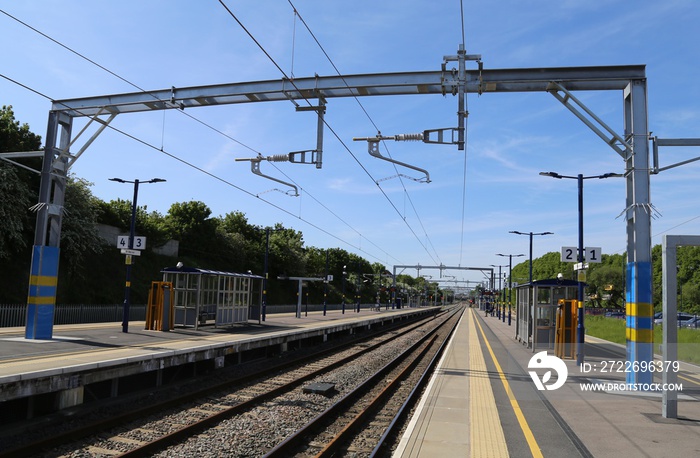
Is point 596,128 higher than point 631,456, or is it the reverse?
point 596,128

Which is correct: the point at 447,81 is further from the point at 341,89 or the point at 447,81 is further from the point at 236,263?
the point at 236,263

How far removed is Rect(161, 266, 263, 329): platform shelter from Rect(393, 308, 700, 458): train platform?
38.5 feet

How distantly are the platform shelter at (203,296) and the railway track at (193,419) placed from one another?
8.60 meters

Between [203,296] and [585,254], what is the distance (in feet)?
49.1

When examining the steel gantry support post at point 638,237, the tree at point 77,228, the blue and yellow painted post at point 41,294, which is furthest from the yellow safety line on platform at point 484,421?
the tree at point 77,228

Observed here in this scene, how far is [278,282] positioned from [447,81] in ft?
Result: 202

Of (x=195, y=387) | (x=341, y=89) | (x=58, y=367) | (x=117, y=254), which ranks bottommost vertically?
(x=195, y=387)

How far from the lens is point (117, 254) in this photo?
44.1 metres

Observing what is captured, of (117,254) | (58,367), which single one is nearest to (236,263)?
(117,254)

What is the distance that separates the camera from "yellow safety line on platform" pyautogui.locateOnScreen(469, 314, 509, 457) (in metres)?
7.58

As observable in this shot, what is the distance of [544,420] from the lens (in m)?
9.41

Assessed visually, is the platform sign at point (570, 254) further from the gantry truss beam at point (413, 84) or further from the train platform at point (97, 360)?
the train platform at point (97, 360)

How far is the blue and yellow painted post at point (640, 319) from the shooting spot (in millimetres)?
12867

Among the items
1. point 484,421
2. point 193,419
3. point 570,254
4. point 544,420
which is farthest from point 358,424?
point 570,254
